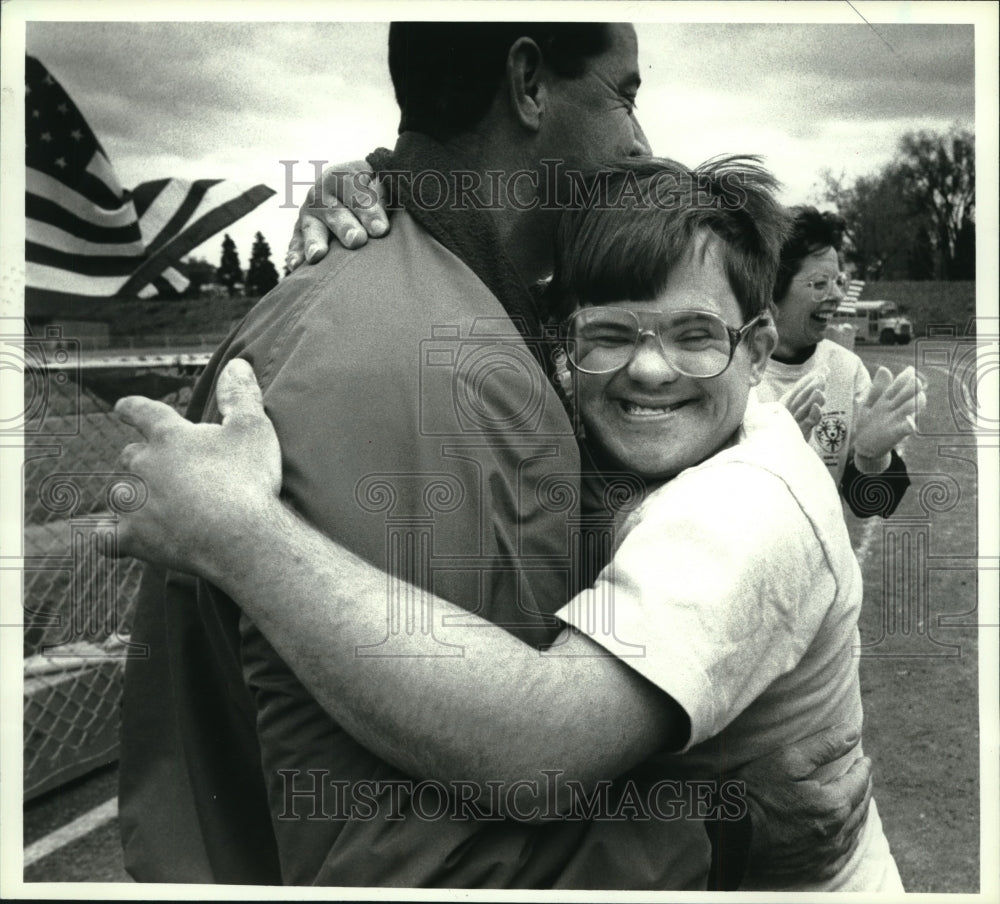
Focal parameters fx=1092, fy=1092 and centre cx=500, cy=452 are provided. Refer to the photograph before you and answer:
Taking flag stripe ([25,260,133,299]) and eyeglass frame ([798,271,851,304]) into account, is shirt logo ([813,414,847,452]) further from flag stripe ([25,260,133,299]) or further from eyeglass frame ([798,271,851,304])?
flag stripe ([25,260,133,299])

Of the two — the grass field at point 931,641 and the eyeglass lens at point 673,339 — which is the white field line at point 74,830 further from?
the eyeglass lens at point 673,339

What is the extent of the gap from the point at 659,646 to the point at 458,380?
0.53m

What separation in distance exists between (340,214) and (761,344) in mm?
816

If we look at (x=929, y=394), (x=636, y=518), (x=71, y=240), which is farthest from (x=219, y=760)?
(x=929, y=394)

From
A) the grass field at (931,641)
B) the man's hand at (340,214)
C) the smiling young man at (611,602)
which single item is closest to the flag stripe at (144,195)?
the man's hand at (340,214)

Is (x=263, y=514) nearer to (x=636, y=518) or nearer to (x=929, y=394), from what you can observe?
(x=636, y=518)

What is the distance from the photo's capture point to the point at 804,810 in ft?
6.58

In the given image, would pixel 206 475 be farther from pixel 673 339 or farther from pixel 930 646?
pixel 930 646

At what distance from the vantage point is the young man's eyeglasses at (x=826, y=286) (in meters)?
2.33

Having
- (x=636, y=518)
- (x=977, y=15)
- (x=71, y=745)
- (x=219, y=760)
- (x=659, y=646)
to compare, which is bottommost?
(x=71, y=745)

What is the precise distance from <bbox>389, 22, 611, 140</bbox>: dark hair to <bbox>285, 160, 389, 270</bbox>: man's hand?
0.47 ft

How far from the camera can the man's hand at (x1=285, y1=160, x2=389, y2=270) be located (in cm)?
192

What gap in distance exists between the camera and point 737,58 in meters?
2.30

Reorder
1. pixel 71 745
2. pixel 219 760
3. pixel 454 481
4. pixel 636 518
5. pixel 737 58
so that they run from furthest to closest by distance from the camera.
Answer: pixel 71 745 → pixel 737 58 → pixel 219 760 → pixel 636 518 → pixel 454 481
